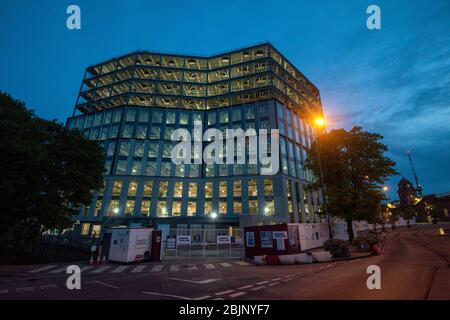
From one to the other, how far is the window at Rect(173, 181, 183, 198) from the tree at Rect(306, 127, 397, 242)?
32.3 m

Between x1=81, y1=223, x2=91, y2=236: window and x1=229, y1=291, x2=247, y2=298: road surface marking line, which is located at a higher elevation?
x1=81, y1=223, x2=91, y2=236: window

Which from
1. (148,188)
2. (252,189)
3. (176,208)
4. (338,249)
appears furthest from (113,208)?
(338,249)

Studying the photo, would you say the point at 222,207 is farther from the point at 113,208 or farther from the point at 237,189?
the point at 113,208

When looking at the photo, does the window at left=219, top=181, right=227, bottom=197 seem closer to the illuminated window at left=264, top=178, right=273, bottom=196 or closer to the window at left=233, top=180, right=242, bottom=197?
the window at left=233, top=180, right=242, bottom=197

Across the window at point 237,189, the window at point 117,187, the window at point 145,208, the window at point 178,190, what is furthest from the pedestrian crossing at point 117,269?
the window at point 117,187

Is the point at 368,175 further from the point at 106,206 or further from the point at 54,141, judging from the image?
the point at 106,206

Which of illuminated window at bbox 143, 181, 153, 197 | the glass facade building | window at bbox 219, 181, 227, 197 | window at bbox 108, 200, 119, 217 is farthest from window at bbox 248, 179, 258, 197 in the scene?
window at bbox 108, 200, 119, 217

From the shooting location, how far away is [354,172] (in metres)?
24.5

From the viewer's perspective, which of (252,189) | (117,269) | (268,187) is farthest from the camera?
(252,189)

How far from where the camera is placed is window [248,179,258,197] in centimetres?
4576

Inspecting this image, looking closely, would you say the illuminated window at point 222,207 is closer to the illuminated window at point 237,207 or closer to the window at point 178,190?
the illuminated window at point 237,207

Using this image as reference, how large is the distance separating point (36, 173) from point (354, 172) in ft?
104
